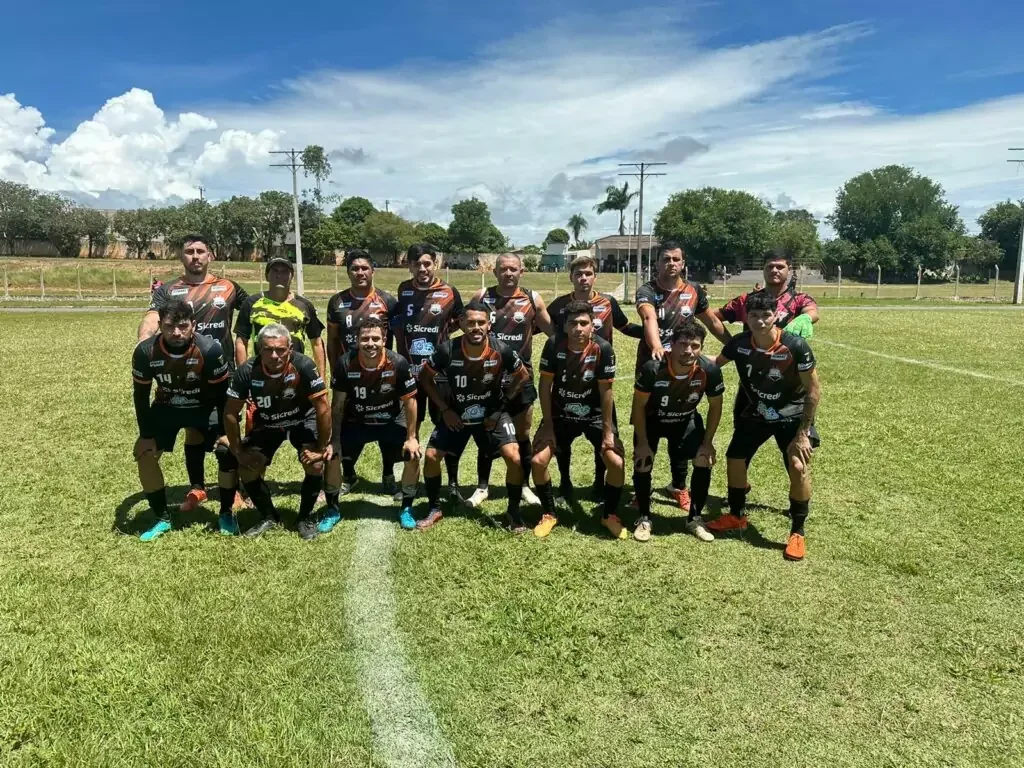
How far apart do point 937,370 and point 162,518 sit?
13234 mm

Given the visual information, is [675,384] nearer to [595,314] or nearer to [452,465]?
[595,314]

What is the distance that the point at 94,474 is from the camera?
22.0 feet

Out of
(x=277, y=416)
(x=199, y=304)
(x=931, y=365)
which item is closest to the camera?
(x=277, y=416)

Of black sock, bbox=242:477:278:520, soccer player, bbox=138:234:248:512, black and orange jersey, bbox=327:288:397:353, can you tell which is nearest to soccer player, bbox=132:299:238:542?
black sock, bbox=242:477:278:520

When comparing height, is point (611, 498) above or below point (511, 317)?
below

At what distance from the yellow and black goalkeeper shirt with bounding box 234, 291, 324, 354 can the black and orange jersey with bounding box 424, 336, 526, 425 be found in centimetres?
133

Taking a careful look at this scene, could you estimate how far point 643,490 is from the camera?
5.15 metres

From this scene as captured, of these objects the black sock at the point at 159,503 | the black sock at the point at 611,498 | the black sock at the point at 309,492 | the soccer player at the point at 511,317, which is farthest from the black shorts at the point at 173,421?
the black sock at the point at 611,498

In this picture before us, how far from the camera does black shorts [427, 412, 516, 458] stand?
5312 millimetres

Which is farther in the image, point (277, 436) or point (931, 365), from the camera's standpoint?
point (931, 365)

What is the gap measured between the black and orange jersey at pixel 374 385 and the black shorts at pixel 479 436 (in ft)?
1.34

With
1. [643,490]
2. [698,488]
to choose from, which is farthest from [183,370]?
[698,488]

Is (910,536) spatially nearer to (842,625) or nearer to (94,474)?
(842,625)

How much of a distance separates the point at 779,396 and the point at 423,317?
9.97 ft
